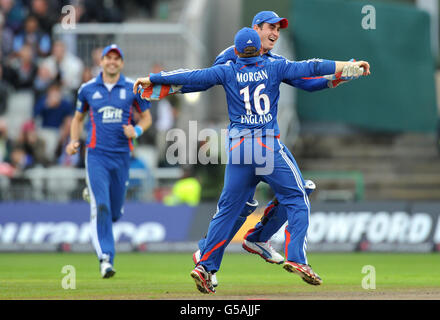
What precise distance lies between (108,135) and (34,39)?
12.1 metres

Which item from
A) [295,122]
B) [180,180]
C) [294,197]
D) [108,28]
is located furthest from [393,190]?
[294,197]

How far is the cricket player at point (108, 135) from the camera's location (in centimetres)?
1306

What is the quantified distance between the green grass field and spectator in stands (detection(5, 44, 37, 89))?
7.20 m

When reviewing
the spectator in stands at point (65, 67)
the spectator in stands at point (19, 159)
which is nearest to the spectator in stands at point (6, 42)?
the spectator in stands at point (65, 67)

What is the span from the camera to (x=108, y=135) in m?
13.3

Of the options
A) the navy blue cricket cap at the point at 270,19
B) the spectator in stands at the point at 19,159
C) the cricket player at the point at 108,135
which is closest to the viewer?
the navy blue cricket cap at the point at 270,19

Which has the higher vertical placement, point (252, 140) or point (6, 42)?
point (6, 42)

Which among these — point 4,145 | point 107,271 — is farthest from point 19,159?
point 107,271

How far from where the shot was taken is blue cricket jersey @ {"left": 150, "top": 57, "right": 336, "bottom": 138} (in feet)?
33.1

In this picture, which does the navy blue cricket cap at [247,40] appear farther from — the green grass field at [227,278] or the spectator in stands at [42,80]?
the spectator in stands at [42,80]

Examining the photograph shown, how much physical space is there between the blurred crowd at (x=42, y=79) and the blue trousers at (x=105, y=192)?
26.6ft

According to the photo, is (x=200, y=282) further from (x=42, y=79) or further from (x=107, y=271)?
(x=42, y=79)

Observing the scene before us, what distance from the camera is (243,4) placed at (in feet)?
80.5

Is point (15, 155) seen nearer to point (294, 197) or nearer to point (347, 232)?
point (347, 232)
